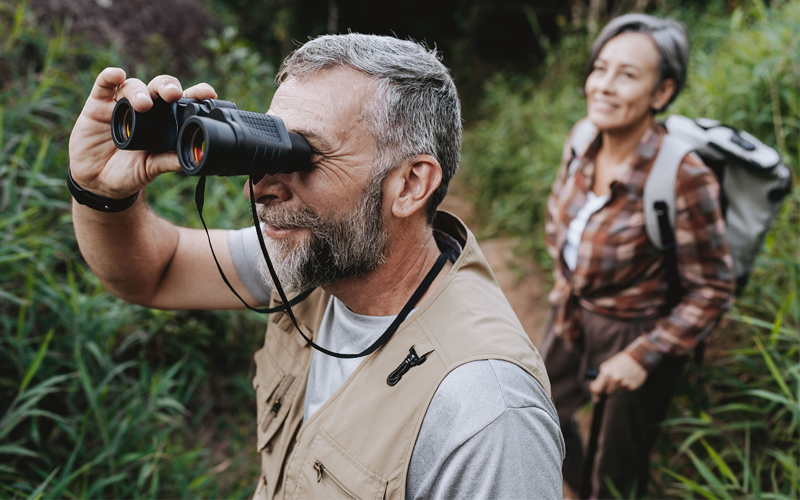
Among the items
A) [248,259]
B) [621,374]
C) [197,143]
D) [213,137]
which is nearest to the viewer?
[213,137]

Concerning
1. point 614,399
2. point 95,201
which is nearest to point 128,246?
point 95,201

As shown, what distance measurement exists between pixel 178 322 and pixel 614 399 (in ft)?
8.19

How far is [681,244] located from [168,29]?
5640 millimetres

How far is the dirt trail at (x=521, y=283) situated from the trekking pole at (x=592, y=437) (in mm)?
1558

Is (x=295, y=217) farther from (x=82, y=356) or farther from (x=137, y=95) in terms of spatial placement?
(x=82, y=356)

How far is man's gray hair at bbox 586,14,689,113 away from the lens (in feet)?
8.48

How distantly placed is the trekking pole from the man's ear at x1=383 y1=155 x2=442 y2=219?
1.54 metres

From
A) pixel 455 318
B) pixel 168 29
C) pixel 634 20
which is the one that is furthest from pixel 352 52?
pixel 168 29

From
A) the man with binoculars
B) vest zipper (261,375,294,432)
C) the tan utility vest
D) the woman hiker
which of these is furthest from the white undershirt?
vest zipper (261,375,294,432)

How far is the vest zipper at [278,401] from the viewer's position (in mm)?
1629

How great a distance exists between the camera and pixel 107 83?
145cm

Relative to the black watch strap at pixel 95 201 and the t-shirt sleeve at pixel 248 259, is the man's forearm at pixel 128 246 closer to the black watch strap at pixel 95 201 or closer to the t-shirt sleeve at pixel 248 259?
the black watch strap at pixel 95 201

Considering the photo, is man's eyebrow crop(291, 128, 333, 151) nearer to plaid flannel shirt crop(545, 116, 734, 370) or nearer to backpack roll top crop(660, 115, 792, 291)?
plaid flannel shirt crop(545, 116, 734, 370)

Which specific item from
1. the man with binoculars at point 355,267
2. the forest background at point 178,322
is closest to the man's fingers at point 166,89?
the man with binoculars at point 355,267
